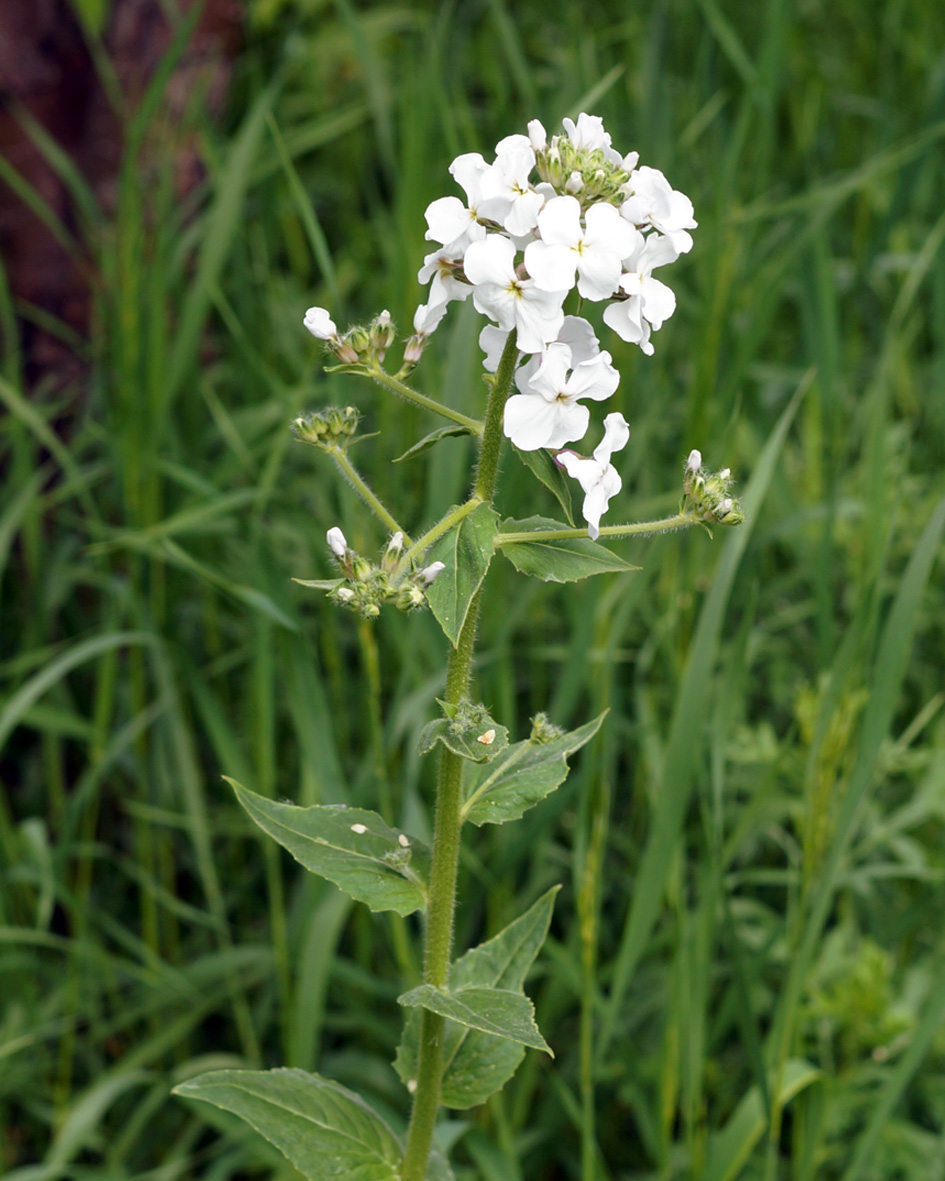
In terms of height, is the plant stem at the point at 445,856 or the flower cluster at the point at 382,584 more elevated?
the flower cluster at the point at 382,584

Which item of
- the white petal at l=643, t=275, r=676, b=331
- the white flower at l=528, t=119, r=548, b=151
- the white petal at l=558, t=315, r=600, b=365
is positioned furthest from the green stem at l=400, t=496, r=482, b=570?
the white flower at l=528, t=119, r=548, b=151

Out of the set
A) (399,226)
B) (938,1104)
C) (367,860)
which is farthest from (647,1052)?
(399,226)

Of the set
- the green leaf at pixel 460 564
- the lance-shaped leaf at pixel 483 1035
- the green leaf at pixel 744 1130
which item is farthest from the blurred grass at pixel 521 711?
the green leaf at pixel 460 564

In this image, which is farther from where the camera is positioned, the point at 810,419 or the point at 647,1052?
the point at 810,419

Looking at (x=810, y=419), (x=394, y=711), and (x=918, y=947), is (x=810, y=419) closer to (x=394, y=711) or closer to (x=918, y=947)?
(x=918, y=947)

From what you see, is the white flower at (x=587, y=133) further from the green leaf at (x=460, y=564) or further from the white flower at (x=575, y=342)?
the green leaf at (x=460, y=564)

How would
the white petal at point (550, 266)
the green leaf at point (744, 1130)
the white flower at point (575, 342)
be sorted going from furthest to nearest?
the green leaf at point (744, 1130) → the white flower at point (575, 342) → the white petal at point (550, 266)
